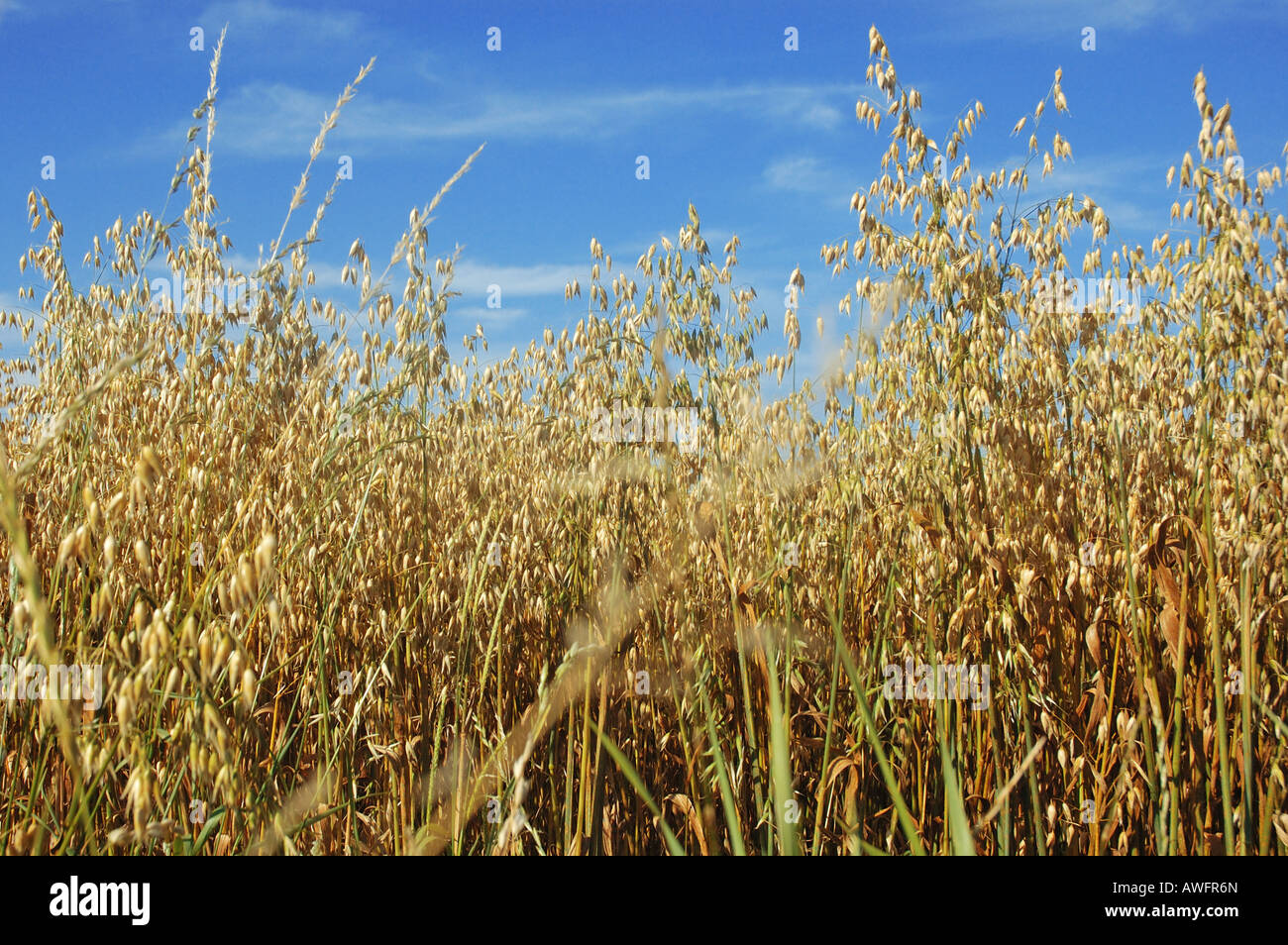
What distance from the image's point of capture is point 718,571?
7.17 ft

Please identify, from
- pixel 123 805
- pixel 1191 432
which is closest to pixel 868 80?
pixel 1191 432

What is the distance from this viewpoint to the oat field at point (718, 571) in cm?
153

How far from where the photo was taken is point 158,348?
7.89 feet

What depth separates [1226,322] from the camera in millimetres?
Result: 2141

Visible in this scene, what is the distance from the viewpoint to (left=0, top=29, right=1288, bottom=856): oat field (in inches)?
60.4

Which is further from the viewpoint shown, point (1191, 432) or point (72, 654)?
point (1191, 432)

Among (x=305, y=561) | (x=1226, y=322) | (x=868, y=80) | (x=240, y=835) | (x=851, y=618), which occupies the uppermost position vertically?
(x=868, y=80)

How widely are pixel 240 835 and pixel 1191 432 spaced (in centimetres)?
234

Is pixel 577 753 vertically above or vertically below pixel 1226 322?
below

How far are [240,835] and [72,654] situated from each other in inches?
→ 27.6

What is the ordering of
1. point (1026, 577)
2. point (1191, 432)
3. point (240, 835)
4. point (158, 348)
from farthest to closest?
1. point (158, 348)
2. point (1191, 432)
3. point (1026, 577)
4. point (240, 835)

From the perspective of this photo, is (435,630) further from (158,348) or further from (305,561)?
(158,348)
